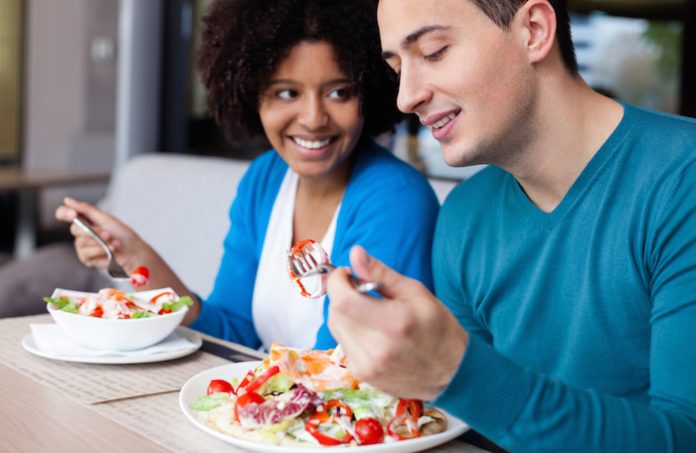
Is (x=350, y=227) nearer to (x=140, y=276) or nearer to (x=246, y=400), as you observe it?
(x=140, y=276)

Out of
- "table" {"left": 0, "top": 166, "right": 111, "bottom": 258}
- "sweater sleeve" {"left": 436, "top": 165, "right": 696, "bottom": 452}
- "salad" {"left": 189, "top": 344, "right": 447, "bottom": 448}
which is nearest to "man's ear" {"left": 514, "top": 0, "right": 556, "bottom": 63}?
"sweater sleeve" {"left": 436, "top": 165, "right": 696, "bottom": 452}

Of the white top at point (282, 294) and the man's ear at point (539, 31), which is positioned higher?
the man's ear at point (539, 31)

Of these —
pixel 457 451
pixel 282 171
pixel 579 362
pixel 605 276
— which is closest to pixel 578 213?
pixel 605 276

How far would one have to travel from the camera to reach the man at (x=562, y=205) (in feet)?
3.27

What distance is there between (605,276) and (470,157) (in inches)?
9.0

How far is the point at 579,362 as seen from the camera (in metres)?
1.16

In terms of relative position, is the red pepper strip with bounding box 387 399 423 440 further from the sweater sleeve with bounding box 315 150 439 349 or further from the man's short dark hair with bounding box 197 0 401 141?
the man's short dark hair with bounding box 197 0 401 141

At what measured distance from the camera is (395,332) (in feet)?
2.57

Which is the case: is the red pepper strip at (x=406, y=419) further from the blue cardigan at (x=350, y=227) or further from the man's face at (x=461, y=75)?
the blue cardigan at (x=350, y=227)

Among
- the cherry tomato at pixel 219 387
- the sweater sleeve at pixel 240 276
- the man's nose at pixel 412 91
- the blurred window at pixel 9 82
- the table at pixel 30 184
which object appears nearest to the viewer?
the cherry tomato at pixel 219 387

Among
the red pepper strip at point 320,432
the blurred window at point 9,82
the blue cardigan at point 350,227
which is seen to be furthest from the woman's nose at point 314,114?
the blurred window at point 9,82

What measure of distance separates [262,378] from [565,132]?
53cm

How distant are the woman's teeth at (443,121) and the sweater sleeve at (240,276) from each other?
2.43 ft

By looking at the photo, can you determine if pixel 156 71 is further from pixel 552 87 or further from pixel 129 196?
pixel 552 87
